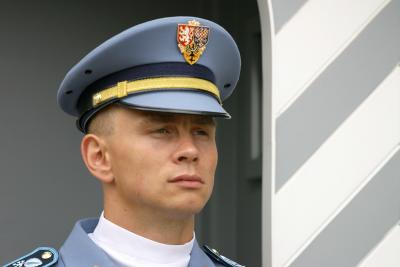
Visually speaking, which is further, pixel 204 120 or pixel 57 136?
pixel 57 136

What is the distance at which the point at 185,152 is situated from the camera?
163 centimetres

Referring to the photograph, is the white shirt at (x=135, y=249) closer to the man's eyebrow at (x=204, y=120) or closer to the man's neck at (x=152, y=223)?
the man's neck at (x=152, y=223)

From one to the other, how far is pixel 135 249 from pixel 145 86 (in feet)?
1.03

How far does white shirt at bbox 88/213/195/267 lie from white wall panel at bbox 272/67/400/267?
1.57ft

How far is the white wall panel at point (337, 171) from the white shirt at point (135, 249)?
479 millimetres

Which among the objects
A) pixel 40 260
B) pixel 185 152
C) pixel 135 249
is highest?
pixel 185 152

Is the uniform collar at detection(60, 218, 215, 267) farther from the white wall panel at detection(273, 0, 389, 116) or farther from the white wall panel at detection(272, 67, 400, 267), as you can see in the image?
the white wall panel at detection(273, 0, 389, 116)

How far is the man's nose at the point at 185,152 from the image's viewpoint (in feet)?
5.33

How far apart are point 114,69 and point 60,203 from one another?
119 cm

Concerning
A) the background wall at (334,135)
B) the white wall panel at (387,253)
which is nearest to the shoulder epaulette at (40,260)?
the background wall at (334,135)

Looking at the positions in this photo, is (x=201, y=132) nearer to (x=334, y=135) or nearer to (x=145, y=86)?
(x=145, y=86)

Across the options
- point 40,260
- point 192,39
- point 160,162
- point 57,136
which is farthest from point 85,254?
point 57,136

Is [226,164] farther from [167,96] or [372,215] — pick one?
[167,96]

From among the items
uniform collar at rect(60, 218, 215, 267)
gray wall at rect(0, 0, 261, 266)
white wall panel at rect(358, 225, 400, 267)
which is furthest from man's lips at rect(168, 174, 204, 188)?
gray wall at rect(0, 0, 261, 266)
